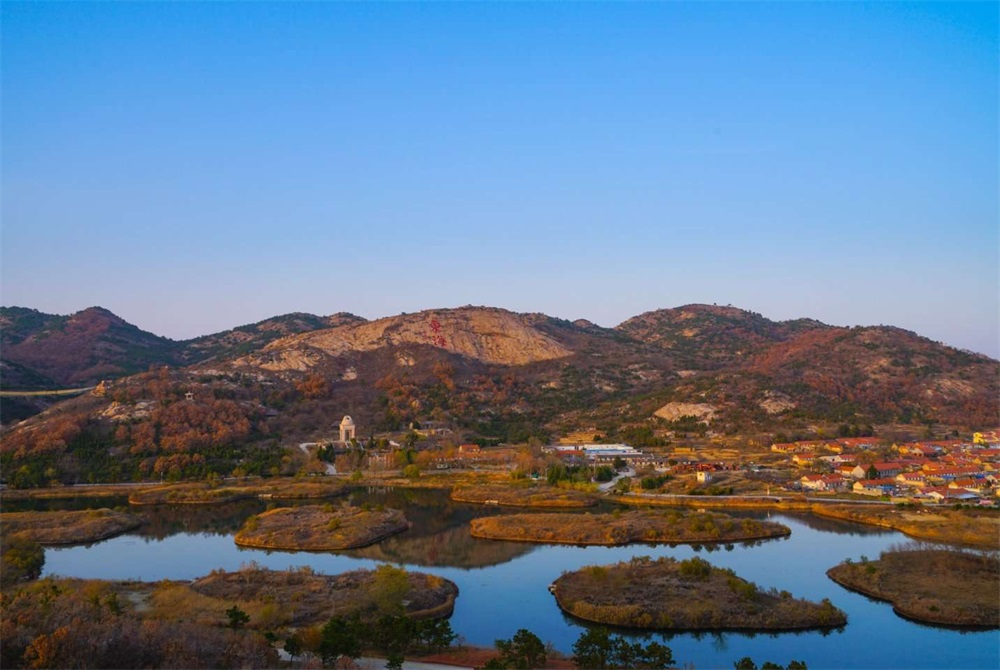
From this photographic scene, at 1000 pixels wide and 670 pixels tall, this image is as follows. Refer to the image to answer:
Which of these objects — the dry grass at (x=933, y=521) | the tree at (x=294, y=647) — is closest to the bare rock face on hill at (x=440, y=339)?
the dry grass at (x=933, y=521)

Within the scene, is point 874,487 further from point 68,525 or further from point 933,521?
point 68,525

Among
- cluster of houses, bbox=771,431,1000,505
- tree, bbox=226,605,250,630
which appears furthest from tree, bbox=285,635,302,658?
cluster of houses, bbox=771,431,1000,505

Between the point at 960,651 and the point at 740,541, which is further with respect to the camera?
the point at 740,541

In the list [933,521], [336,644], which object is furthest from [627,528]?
[336,644]

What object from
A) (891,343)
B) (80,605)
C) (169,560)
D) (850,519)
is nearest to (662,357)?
(891,343)

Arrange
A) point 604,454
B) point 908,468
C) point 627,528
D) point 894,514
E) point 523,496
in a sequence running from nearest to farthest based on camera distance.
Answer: point 627,528 → point 894,514 → point 523,496 → point 908,468 → point 604,454

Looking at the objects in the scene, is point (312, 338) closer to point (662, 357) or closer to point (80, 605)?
point (662, 357)

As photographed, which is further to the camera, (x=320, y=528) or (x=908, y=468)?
(x=908, y=468)
